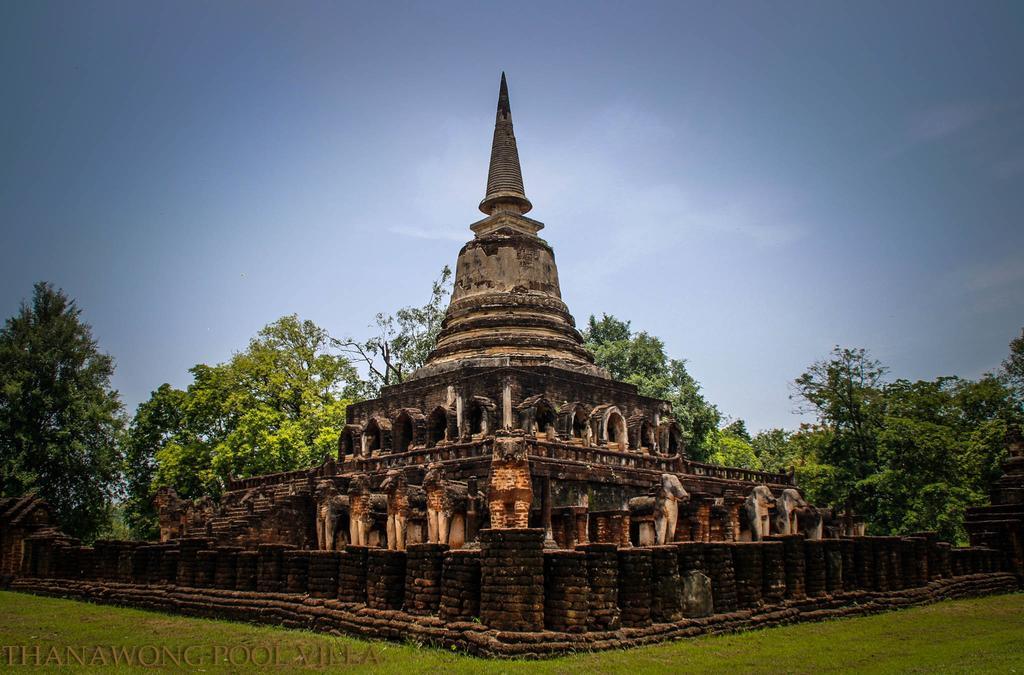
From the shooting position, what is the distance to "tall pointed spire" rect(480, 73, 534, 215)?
2895 cm

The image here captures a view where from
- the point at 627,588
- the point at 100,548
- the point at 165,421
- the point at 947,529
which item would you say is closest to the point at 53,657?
the point at 627,588

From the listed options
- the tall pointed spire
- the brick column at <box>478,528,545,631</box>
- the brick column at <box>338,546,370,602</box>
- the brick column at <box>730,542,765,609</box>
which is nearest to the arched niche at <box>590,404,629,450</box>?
the tall pointed spire

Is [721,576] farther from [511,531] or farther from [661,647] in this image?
[511,531]

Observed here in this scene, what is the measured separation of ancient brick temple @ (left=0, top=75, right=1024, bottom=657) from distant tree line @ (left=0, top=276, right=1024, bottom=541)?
5772 millimetres

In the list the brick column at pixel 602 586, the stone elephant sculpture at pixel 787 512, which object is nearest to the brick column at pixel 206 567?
the brick column at pixel 602 586

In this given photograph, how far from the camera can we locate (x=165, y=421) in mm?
33156

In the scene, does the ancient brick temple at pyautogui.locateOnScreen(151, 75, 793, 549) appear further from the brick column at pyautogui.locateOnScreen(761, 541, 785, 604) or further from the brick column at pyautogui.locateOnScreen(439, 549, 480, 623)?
the brick column at pyautogui.locateOnScreen(761, 541, 785, 604)

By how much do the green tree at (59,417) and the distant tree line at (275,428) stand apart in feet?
0.15

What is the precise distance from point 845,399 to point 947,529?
7031 millimetres

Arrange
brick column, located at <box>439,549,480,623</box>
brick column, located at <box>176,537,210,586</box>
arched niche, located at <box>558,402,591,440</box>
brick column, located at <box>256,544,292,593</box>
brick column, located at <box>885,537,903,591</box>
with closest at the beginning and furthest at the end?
1. brick column, located at <box>439,549,480,623</box>
2. brick column, located at <box>256,544,292,593</box>
3. brick column, located at <box>885,537,903,591</box>
4. brick column, located at <box>176,537,210,586</box>
5. arched niche, located at <box>558,402,591,440</box>

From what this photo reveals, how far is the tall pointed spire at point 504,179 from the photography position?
29.0 meters

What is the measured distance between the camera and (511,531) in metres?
9.43

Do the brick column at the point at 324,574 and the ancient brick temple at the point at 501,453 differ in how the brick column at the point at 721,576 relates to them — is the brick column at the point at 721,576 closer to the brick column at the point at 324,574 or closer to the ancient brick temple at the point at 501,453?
the ancient brick temple at the point at 501,453

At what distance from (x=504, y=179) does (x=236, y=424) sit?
1468 centimetres
